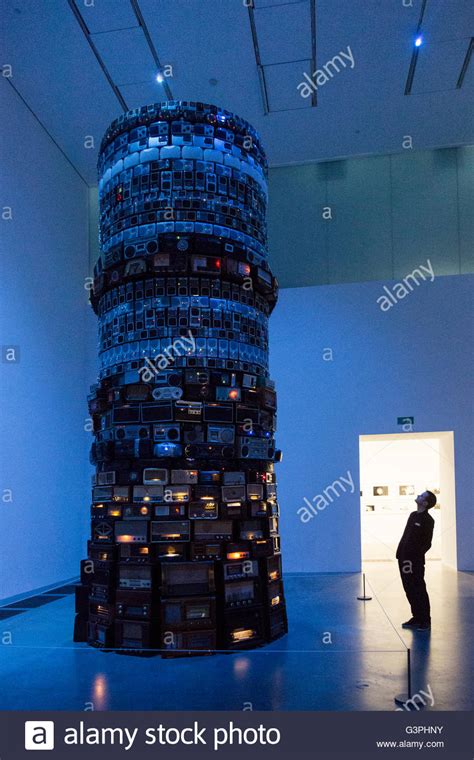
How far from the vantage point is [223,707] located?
17.5 ft

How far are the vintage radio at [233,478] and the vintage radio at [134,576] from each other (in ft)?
4.59

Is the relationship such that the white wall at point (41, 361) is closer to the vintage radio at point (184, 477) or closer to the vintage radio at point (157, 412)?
the vintage radio at point (157, 412)

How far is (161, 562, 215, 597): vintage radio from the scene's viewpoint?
747cm

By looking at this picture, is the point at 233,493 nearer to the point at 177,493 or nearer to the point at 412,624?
the point at 177,493

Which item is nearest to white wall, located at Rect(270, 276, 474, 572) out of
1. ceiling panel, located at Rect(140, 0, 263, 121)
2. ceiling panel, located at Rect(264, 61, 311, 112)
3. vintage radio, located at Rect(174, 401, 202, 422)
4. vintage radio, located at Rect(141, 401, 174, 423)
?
ceiling panel, located at Rect(264, 61, 311, 112)

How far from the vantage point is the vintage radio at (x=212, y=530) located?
777 centimetres

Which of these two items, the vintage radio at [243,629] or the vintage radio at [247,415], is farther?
the vintage radio at [247,415]

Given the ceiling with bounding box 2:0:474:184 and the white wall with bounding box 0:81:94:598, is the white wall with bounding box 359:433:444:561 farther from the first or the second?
the ceiling with bounding box 2:0:474:184

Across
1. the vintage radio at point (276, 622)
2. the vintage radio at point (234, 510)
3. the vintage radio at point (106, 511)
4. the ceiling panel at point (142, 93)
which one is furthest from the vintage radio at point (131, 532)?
the ceiling panel at point (142, 93)

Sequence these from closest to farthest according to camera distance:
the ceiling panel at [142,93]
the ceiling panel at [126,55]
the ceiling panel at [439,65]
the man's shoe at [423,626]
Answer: the man's shoe at [423,626] < the ceiling panel at [126,55] < the ceiling panel at [439,65] < the ceiling panel at [142,93]

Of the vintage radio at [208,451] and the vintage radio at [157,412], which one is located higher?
the vintage radio at [157,412]

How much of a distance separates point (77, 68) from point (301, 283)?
7193mm

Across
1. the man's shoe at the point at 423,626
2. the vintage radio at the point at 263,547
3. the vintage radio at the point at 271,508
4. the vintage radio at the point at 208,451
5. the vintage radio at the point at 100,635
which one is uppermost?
the vintage radio at the point at 208,451

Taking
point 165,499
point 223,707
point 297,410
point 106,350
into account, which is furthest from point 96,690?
point 297,410
